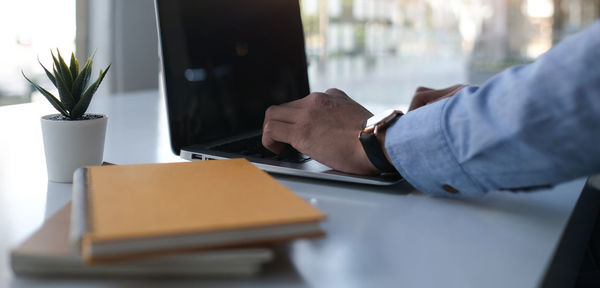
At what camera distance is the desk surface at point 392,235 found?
442mm

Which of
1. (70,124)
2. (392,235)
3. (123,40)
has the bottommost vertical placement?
(392,235)

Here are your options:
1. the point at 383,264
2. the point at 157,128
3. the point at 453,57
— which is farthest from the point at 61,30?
the point at 453,57

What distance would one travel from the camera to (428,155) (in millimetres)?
636

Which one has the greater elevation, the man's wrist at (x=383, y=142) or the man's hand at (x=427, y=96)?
the man's hand at (x=427, y=96)

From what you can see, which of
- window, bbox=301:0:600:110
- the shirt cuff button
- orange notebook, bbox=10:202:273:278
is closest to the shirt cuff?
the shirt cuff button

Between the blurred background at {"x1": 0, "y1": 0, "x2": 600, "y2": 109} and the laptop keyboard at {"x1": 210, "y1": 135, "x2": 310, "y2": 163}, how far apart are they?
179 cm

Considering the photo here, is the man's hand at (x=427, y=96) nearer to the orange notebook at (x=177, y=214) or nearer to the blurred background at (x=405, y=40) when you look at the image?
the orange notebook at (x=177, y=214)

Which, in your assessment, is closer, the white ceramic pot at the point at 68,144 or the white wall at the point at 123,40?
the white ceramic pot at the point at 68,144

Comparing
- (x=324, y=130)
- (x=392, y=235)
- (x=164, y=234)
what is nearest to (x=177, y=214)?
(x=164, y=234)

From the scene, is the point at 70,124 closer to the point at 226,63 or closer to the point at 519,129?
the point at 226,63

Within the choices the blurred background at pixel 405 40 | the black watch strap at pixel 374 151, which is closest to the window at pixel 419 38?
the blurred background at pixel 405 40

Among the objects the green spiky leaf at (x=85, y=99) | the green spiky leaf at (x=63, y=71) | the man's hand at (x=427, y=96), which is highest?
the green spiky leaf at (x=63, y=71)

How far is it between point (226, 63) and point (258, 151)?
0.20 meters

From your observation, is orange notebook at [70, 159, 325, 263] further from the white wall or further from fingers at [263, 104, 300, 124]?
the white wall
